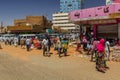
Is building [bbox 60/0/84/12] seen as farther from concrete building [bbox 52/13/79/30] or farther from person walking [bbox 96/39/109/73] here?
person walking [bbox 96/39/109/73]

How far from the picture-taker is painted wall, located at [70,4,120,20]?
103 feet

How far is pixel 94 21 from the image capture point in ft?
118

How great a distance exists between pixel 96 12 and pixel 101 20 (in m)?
1.23

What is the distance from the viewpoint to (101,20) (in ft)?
113

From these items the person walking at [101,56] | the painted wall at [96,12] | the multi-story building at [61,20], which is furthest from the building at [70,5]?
the person walking at [101,56]

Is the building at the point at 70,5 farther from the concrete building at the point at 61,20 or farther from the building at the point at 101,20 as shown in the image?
the building at the point at 101,20

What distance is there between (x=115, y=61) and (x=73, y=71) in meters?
5.46

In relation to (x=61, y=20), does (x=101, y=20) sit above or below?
below

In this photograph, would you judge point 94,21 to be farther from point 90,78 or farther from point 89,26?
point 90,78

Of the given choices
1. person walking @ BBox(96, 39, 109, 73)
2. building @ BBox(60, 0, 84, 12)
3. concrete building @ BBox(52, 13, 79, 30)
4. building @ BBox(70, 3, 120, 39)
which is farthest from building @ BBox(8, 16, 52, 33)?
building @ BBox(60, 0, 84, 12)

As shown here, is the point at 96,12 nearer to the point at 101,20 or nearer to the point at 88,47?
the point at 101,20

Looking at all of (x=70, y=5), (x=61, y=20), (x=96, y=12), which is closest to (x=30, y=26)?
(x=96, y=12)

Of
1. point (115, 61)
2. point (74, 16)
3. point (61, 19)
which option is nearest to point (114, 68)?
point (115, 61)

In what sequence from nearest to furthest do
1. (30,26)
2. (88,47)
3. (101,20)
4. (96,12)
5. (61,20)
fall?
(88,47) → (96,12) → (101,20) → (30,26) → (61,20)
